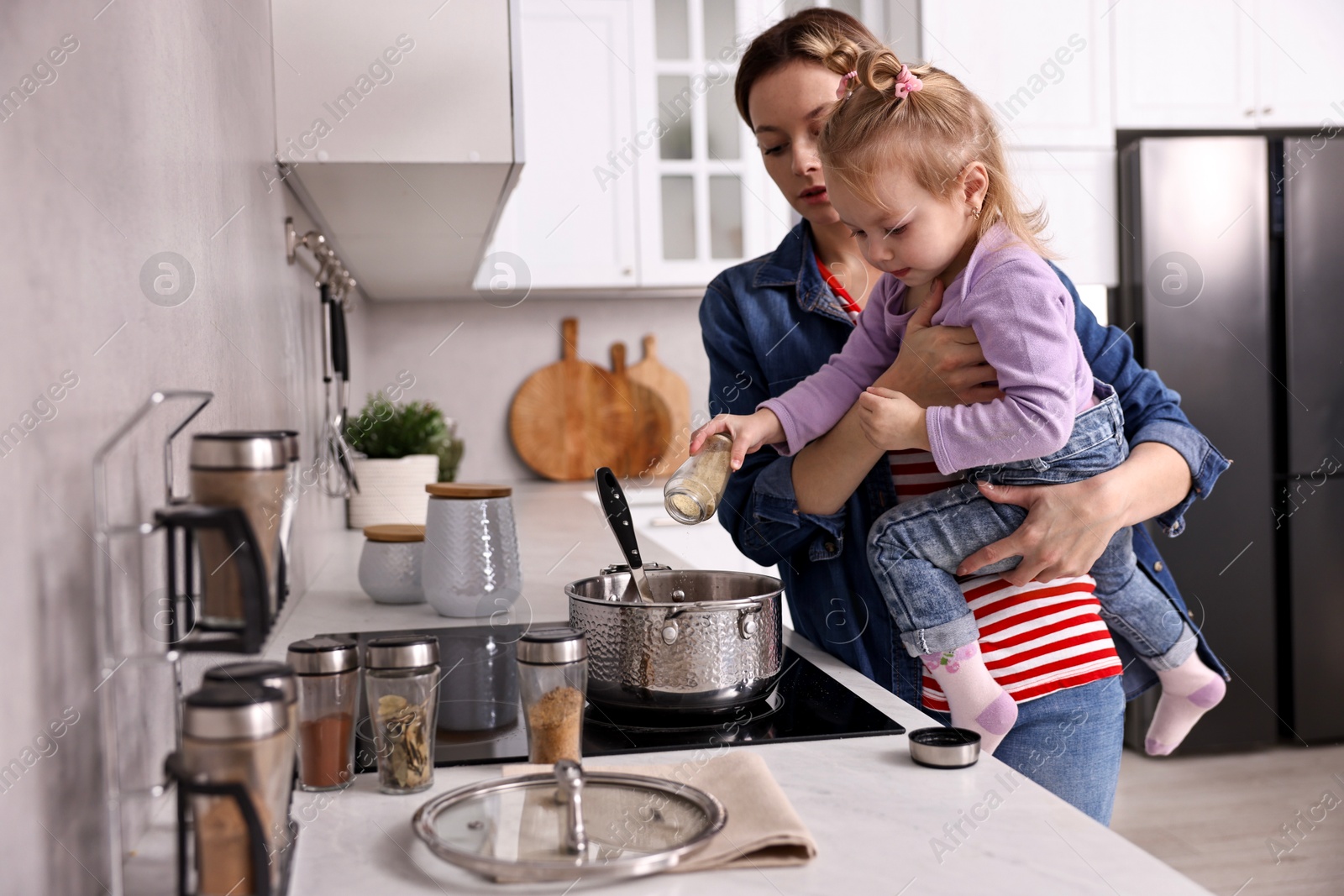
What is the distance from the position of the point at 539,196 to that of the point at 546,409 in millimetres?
724

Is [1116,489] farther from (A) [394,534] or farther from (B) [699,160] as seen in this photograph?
(B) [699,160]

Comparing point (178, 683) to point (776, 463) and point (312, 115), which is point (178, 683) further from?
point (312, 115)

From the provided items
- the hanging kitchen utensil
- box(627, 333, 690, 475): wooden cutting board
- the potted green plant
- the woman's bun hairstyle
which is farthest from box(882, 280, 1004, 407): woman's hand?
box(627, 333, 690, 475): wooden cutting board

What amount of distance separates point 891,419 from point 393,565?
77 cm

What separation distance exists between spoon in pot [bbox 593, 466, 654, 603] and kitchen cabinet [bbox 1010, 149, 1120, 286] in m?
2.39

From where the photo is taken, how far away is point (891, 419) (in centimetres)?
106

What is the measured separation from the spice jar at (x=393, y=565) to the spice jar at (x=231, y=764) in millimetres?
994

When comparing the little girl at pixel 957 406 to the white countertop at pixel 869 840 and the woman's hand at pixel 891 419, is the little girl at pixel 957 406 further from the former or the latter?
the white countertop at pixel 869 840

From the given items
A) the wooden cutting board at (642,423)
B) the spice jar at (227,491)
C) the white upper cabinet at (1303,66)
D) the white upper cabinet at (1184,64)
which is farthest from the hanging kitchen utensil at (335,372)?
the white upper cabinet at (1303,66)

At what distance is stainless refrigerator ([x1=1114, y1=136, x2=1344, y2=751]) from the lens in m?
2.95

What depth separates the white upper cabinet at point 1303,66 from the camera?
304 cm

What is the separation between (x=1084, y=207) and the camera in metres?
3.04

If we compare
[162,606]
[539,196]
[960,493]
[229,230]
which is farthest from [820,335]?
[539,196]

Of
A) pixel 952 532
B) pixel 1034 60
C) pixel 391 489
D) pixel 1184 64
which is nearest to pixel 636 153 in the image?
pixel 1034 60
